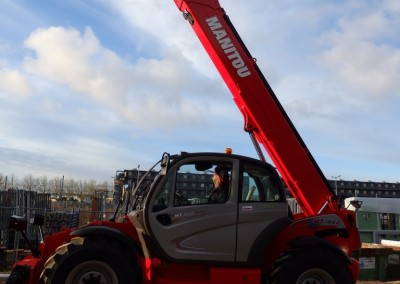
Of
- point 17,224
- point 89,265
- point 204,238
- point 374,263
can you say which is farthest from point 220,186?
point 374,263

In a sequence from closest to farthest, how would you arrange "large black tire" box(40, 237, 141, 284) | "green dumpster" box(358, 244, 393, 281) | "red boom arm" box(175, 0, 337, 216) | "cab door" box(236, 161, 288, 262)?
"large black tire" box(40, 237, 141, 284) → "cab door" box(236, 161, 288, 262) → "red boom arm" box(175, 0, 337, 216) → "green dumpster" box(358, 244, 393, 281)

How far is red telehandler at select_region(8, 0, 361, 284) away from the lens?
19.8ft

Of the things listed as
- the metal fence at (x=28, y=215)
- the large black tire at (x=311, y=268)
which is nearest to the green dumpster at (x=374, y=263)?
the large black tire at (x=311, y=268)

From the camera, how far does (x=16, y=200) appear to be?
15.8 metres

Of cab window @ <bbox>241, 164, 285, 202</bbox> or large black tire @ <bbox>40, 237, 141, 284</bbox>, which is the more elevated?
cab window @ <bbox>241, 164, 285, 202</bbox>

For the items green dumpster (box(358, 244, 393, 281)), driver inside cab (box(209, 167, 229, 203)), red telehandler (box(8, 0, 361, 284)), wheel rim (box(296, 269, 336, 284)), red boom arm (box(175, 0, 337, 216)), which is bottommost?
green dumpster (box(358, 244, 393, 281))

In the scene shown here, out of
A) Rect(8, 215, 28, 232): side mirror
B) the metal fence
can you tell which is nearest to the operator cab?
Rect(8, 215, 28, 232): side mirror

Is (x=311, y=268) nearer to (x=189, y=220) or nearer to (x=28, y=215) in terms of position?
(x=189, y=220)

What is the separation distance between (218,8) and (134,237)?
13.1 ft

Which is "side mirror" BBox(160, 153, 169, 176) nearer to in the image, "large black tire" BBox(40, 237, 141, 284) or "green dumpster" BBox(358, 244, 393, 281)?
"large black tire" BBox(40, 237, 141, 284)

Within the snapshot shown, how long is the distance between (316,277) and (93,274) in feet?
9.79

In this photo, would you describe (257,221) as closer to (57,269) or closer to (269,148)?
(269,148)

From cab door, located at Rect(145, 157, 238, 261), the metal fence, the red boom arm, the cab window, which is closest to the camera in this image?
cab door, located at Rect(145, 157, 238, 261)

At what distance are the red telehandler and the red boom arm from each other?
1.66ft
